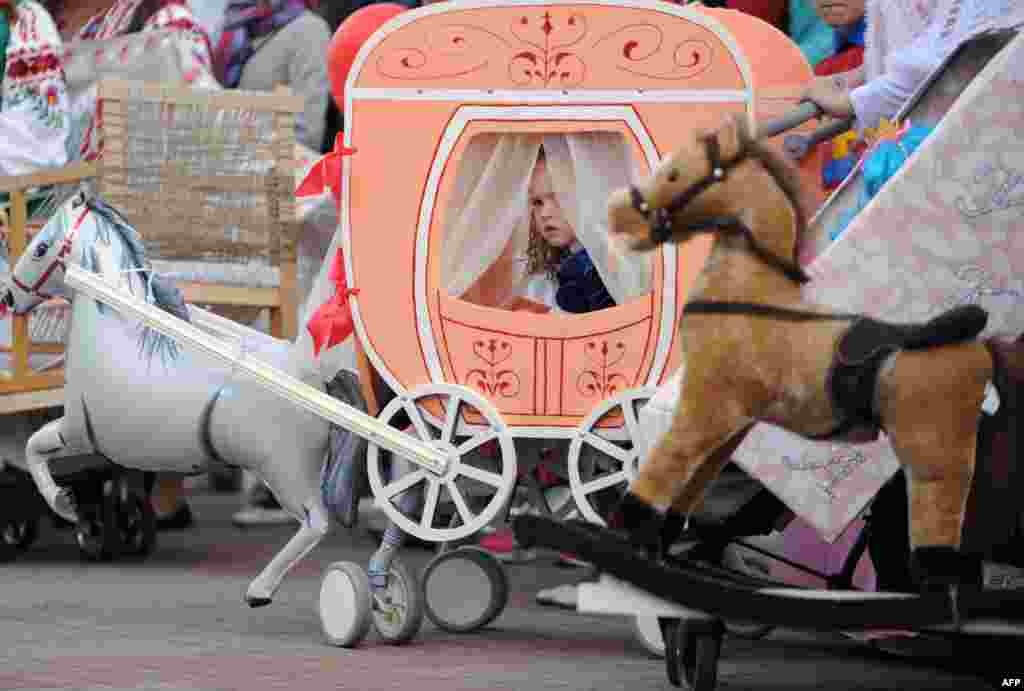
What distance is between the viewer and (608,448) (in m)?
6.38

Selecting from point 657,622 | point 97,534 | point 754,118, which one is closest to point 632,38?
point 754,118

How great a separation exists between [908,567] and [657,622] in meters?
1.37

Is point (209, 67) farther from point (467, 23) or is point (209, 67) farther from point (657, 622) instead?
point (657, 622)

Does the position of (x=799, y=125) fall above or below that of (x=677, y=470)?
above

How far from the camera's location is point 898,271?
5473 mm

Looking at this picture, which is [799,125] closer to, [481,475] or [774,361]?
[481,475]

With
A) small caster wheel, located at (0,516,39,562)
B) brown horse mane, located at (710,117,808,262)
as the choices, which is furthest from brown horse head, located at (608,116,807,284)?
small caster wheel, located at (0,516,39,562)

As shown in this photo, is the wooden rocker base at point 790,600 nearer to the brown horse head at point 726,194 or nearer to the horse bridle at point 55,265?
the brown horse head at point 726,194

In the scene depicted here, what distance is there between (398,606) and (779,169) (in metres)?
2.42

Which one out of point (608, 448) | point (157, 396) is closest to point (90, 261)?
point (157, 396)

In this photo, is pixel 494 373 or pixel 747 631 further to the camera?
pixel 747 631

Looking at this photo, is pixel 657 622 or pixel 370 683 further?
pixel 657 622

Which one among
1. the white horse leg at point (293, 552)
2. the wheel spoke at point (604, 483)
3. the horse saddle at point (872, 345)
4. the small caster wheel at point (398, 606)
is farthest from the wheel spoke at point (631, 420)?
the horse saddle at point (872, 345)

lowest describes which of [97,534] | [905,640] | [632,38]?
[97,534]
